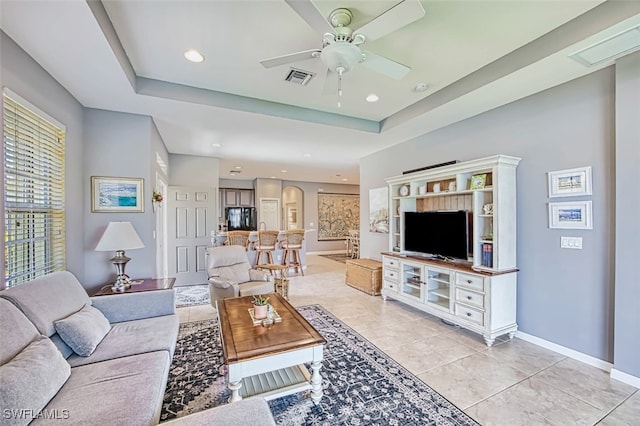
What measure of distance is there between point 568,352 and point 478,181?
1900mm

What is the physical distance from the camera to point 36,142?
2340 mm

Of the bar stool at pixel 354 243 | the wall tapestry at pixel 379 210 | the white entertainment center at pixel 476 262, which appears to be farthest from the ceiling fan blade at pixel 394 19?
the bar stool at pixel 354 243

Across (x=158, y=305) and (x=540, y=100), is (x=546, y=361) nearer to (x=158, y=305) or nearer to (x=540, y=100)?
(x=540, y=100)

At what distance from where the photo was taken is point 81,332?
1.87 meters

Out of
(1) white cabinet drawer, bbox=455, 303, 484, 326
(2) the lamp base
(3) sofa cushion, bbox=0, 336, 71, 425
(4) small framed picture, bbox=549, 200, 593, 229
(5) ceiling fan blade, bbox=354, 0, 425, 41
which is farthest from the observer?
(1) white cabinet drawer, bbox=455, 303, 484, 326

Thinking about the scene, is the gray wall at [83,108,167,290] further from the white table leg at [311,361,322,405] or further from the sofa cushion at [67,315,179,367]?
the white table leg at [311,361,322,405]

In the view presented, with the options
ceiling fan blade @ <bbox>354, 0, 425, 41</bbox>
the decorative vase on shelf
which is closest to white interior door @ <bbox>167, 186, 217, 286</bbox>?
the decorative vase on shelf

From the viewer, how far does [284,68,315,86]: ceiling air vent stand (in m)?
2.88

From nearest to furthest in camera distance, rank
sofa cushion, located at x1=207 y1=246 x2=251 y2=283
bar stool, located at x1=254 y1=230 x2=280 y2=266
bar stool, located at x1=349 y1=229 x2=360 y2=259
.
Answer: sofa cushion, located at x1=207 y1=246 x2=251 y2=283
bar stool, located at x1=254 y1=230 x2=280 y2=266
bar stool, located at x1=349 y1=229 x2=360 y2=259

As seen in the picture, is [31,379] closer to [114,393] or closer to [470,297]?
[114,393]

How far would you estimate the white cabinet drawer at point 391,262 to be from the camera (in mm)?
4301

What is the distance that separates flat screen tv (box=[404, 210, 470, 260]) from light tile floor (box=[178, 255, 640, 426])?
896mm

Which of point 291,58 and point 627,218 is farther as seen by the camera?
point 627,218

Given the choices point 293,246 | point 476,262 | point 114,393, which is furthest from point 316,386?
point 293,246
